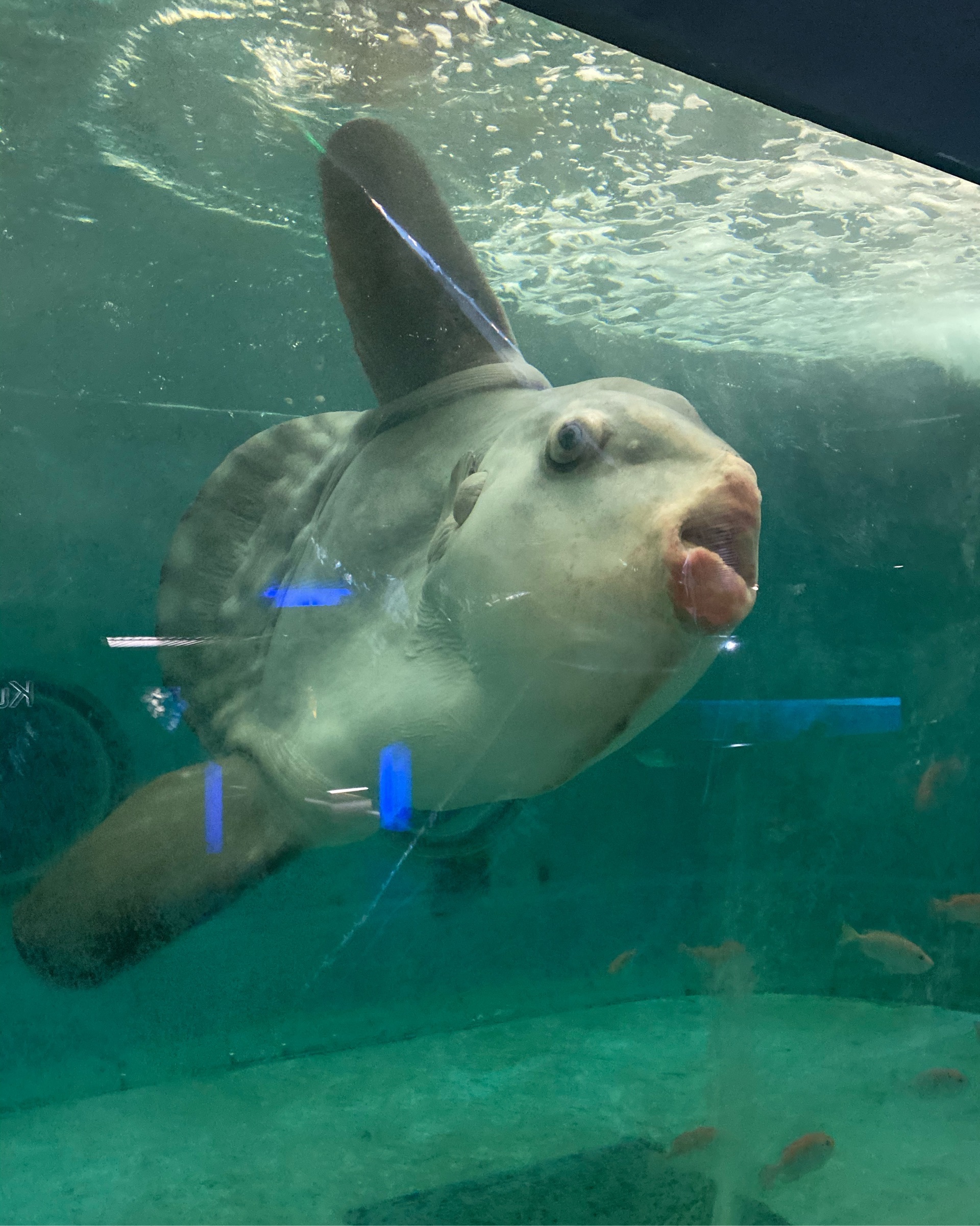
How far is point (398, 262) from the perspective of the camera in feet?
11.8

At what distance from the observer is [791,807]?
22.7 feet

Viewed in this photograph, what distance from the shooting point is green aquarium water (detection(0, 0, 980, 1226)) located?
2859 mm

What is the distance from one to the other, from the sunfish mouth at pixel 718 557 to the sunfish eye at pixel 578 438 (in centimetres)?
39

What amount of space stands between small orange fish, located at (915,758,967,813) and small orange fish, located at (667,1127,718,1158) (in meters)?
3.31

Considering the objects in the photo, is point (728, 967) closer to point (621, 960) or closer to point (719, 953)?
point (719, 953)

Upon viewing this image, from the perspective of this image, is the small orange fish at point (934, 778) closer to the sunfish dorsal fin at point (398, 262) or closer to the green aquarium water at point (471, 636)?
the green aquarium water at point (471, 636)

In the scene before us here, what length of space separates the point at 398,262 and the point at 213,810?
98.8 inches

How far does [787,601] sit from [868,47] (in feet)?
16.1

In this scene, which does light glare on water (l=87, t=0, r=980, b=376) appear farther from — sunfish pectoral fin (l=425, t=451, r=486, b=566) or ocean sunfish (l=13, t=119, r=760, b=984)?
sunfish pectoral fin (l=425, t=451, r=486, b=566)

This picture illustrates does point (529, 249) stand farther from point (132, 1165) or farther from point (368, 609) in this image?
point (132, 1165)

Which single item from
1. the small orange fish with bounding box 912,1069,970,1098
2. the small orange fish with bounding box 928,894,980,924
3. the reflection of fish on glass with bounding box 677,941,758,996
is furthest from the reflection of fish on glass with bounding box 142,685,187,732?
the small orange fish with bounding box 928,894,980,924

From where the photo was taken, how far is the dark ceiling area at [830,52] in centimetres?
212

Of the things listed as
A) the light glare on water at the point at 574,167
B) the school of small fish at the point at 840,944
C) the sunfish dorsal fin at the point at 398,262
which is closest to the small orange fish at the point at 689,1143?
the school of small fish at the point at 840,944

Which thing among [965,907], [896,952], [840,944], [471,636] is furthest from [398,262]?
[840,944]
